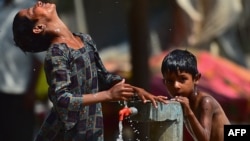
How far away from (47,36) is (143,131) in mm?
771

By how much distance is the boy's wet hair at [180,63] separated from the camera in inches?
246

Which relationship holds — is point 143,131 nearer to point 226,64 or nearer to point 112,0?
point 226,64

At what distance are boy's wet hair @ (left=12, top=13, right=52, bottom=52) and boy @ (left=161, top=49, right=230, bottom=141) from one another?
2.35ft

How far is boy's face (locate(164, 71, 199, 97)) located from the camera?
6258mm

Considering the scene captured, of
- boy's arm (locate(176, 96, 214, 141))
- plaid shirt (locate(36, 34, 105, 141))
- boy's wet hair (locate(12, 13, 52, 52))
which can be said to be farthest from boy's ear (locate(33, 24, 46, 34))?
boy's arm (locate(176, 96, 214, 141))

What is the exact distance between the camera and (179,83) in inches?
247

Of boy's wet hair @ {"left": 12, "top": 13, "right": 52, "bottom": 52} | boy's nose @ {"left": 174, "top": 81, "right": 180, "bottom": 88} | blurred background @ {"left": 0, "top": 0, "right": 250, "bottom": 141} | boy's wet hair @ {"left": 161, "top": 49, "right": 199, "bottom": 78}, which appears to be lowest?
blurred background @ {"left": 0, "top": 0, "right": 250, "bottom": 141}

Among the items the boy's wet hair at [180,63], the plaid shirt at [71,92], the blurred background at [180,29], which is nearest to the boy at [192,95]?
the boy's wet hair at [180,63]

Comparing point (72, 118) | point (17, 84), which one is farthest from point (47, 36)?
point (17, 84)

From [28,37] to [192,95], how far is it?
3.34 ft

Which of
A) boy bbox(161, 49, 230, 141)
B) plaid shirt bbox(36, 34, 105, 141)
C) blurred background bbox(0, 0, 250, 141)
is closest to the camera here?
plaid shirt bbox(36, 34, 105, 141)

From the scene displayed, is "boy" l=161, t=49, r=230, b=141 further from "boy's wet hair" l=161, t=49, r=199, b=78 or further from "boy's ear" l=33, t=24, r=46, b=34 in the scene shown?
"boy's ear" l=33, t=24, r=46, b=34

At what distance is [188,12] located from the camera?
1452 centimetres

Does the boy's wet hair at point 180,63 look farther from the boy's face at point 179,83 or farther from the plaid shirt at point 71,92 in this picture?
the plaid shirt at point 71,92
